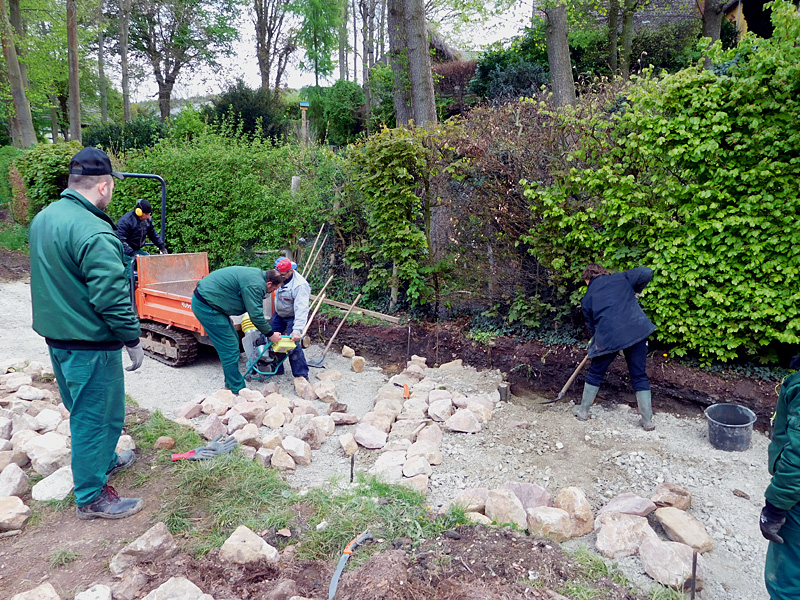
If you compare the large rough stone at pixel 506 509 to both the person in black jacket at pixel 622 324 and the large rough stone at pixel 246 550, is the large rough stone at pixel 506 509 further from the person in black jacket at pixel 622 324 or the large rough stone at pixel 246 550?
the person in black jacket at pixel 622 324

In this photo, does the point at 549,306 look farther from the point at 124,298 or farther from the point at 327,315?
the point at 124,298

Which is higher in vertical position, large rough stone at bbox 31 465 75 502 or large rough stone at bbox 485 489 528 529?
large rough stone at bbox 31 465 75 502

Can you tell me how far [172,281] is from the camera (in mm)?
7645

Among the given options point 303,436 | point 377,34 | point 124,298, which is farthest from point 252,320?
point 377,34

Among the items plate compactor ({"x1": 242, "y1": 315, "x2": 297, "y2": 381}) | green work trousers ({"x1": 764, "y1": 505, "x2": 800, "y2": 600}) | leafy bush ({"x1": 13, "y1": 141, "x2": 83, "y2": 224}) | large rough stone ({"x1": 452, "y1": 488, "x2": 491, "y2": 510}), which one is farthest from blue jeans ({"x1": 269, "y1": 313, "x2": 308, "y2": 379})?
leafy bush ({"x1": 13, "y1": 141, "x2": 83, "y2": 224})

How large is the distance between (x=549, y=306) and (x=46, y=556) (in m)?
5.33

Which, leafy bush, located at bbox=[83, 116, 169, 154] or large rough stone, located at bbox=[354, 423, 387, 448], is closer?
large rough stone, located at bbox=[354, 423, 387, 448]

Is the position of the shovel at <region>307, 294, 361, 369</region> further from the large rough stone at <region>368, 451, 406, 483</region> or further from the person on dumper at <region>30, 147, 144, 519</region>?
the person on dumper at <region>30, 147, 144, 519</region>

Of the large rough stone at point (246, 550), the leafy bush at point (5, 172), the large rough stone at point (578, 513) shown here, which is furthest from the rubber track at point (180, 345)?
the leafy bush at point (5, 172)

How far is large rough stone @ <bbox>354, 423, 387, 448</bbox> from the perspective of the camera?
485 centimetres

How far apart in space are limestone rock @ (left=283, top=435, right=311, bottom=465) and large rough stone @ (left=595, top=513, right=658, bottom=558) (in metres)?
2.36

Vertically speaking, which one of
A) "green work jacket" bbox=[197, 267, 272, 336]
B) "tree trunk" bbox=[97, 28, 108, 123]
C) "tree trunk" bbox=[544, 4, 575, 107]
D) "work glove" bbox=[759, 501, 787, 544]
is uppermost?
"tree trunk" bbox=[97, 28, 108, 123]

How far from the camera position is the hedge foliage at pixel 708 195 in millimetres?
4750

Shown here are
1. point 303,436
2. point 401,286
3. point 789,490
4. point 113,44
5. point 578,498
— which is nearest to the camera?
point 789,490
